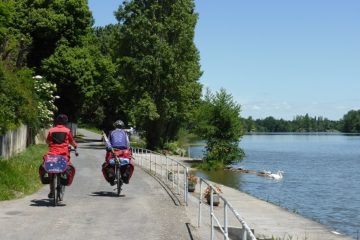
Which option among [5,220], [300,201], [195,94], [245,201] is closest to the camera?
[5,220]

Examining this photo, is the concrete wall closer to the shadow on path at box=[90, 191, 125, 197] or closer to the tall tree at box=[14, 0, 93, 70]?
the shadow on path at box=[90, 191, 125, 197]

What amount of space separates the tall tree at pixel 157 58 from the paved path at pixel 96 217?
33187 millimetres

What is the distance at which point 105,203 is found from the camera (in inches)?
564

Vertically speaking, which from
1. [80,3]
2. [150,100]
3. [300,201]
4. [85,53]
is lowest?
[300,201]

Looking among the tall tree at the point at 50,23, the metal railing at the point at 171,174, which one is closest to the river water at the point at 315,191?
the metal railing at the point at 171,174

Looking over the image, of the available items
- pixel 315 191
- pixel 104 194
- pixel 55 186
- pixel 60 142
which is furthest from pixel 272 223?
pixel 315 191

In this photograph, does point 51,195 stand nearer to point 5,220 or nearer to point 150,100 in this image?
point 5,220

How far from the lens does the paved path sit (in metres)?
10.2

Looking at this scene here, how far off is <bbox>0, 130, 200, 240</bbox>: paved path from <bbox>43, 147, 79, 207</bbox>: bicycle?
43 centimetres

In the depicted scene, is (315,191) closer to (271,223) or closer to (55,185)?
(271,223)

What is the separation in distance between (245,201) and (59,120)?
12522 mm

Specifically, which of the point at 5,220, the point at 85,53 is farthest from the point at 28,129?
the point at 5,220

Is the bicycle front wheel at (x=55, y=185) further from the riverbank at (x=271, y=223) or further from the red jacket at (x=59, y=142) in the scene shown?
the riverbank at (x=271, y=223)

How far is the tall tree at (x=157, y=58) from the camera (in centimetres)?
5000
